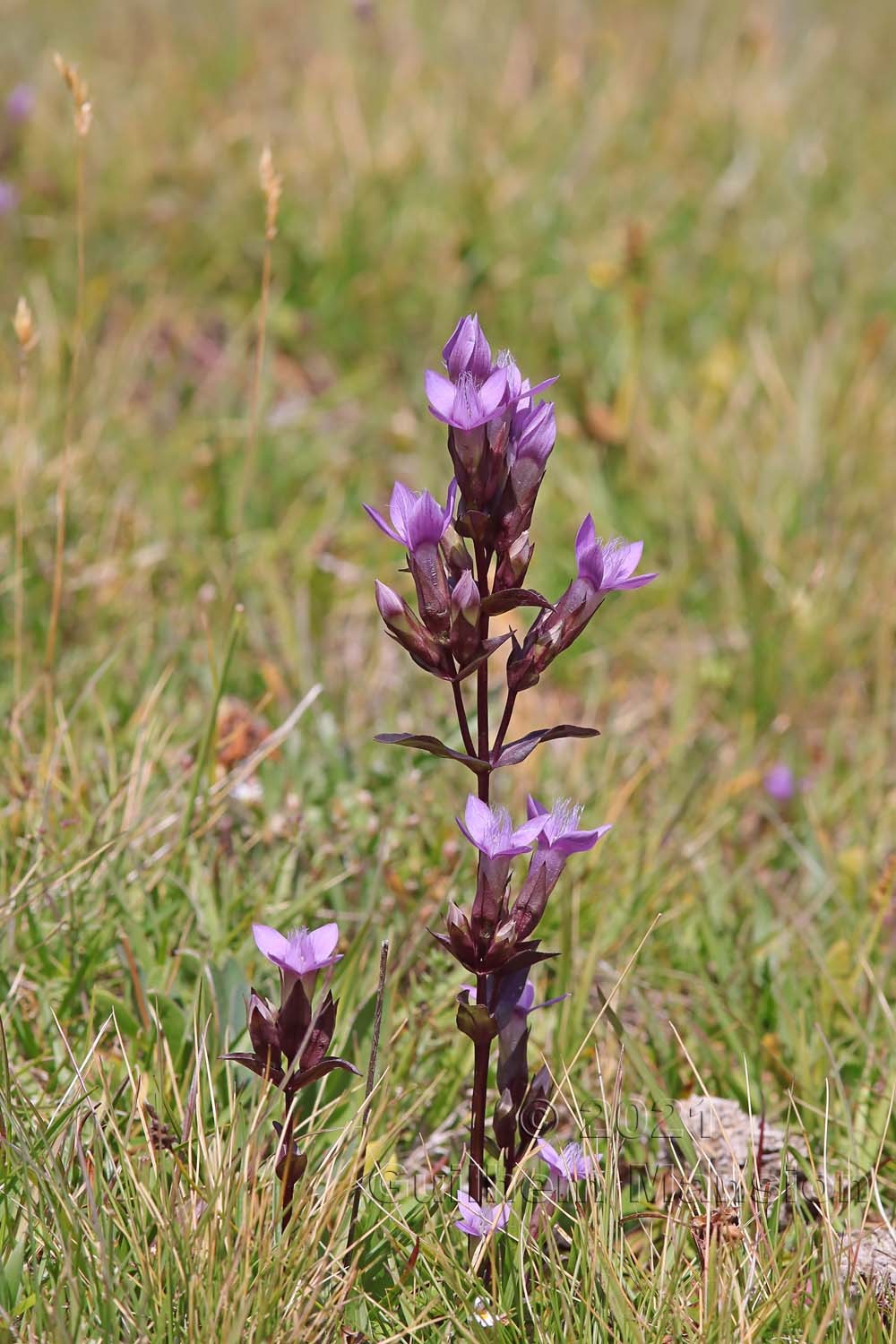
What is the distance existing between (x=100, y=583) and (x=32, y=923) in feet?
4.14

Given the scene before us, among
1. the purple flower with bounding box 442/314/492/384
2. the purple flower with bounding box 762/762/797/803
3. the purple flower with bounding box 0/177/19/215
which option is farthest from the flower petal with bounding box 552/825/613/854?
the purple flower with bounding box 0/177/19/215

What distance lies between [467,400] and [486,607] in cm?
22

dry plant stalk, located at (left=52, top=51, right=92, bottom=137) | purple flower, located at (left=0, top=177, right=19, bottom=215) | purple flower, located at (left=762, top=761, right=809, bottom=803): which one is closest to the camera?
dry plant stalk, located at (left=52, top=51, right=92, bottom=137)

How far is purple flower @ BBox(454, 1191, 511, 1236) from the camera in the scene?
1.47 meters

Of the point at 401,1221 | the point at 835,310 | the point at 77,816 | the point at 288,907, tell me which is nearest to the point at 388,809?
the point at 288,907

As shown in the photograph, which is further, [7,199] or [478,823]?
[7,199]

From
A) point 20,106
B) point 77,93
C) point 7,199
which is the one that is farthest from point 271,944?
point 20,106

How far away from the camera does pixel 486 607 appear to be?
1422 millimetres

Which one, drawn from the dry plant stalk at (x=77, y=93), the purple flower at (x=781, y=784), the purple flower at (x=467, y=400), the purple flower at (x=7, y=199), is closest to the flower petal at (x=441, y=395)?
the purple flower at (x=467, y=400)

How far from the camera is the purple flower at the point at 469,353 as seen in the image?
55.4 inches

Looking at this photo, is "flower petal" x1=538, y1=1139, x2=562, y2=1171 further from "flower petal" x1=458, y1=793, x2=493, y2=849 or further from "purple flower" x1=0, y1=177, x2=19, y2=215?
"purple flower" x1=0, y1=177, x2=19, y2=215

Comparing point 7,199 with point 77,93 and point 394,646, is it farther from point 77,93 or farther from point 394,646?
point 77,93

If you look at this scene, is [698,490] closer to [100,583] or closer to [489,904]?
[100,583]

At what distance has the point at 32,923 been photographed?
193 cm
